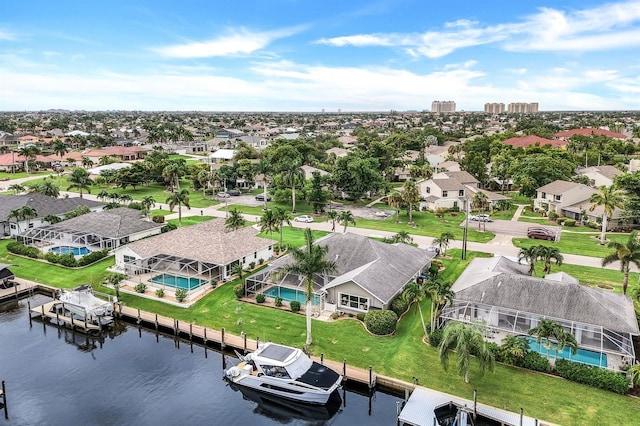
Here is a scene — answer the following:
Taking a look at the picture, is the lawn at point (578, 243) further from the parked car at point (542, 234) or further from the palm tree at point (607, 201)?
the palm tree at point (607, 201)

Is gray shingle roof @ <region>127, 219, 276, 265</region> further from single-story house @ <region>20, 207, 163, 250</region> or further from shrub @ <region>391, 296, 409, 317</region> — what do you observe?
shrub @ <region>391, 296, 409, 317</region>

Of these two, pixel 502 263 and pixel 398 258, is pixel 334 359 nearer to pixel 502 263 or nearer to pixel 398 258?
pixel 398 258

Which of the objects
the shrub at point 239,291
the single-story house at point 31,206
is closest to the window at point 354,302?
the shrub at point 239,291

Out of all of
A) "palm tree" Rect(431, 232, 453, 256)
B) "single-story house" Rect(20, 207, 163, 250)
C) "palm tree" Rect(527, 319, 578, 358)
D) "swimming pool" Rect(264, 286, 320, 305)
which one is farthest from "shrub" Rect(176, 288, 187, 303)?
"palm tree" Rect(431, 232, 453, 256)

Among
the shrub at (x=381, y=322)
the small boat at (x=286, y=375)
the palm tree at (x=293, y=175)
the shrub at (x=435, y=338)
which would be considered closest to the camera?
the small boat at (x=286, y=375)

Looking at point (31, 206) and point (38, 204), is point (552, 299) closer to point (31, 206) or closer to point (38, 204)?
point (31, 206)

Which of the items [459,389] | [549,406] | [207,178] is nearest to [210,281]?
[459,389]
